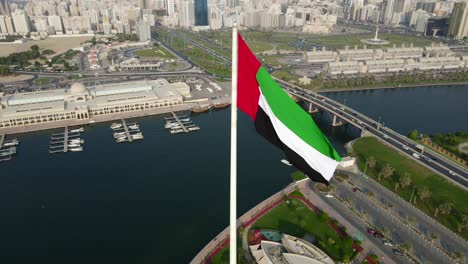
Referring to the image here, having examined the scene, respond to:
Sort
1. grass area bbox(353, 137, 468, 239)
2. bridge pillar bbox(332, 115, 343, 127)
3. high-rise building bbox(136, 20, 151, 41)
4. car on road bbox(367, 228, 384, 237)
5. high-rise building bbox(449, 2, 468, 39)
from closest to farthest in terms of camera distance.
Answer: car on road bbox(367, 228, 384, 237) < grass area bbox(353, 137, 468, 239) < bridge pillar bbox(332, 115, 343, 127) < high-rise building bbox(136, 20, 151, 41) < high-rise building bbox(449, 2, 468, 39)

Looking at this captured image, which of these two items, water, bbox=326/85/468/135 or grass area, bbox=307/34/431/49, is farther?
grass area, bbox=307/34/431/49

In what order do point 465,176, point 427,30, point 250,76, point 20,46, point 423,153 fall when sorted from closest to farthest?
1. point 250,76
2. point 465,176
3. point 423,153
4. point 20,46
5. point 427,30

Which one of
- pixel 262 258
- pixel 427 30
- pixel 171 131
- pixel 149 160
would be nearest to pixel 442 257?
pixel 262 258

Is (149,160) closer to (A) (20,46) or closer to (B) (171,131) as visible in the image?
(B) (171,131)

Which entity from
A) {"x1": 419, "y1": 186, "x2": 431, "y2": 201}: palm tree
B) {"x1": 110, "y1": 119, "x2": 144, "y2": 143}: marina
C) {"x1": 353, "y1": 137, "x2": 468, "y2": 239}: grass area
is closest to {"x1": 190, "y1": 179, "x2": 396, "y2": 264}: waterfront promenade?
{"x1": 353, "y1": 137, "x2": 468, "y2": 239}: grass area

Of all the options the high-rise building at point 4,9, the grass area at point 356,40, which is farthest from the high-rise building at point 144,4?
the grass area at point 356,40

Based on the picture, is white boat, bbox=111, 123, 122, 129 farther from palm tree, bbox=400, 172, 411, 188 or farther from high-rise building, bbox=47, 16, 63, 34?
high-rise building, bbox=47, 16, 63, 34

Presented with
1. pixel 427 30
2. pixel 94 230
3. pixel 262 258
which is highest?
pixel 427 30
